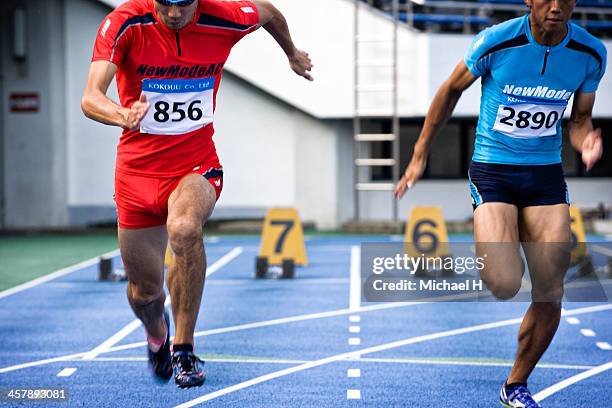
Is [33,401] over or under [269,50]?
under

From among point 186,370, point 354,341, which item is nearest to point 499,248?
point 186,370

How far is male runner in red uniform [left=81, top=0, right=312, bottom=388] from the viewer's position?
5445 mm

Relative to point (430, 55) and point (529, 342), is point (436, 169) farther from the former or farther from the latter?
point (529, 342)

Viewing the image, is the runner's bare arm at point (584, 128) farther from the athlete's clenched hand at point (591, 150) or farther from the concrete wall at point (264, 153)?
the concrete wall at point (264, 153)

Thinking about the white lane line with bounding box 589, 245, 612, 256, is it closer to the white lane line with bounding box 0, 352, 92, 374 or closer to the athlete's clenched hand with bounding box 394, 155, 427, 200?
the white lane line with bounding box 0, 352, 92, 374

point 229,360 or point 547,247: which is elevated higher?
point 547,247

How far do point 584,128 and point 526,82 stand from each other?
1.74 feet

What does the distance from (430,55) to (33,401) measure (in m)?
15.2

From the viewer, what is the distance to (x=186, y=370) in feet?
17.7

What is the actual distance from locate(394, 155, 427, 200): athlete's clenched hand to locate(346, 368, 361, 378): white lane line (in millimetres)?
2041

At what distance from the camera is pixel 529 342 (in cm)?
590

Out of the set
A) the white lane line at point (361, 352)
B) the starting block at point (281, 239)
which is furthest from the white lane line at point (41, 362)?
the starting block at point (281, 239)

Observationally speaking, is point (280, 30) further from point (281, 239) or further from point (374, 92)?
point (374, 92)

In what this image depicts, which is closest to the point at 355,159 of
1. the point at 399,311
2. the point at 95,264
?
the point at 95,264
